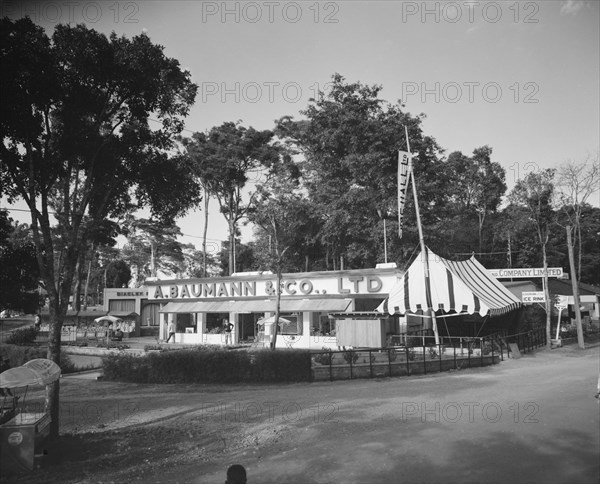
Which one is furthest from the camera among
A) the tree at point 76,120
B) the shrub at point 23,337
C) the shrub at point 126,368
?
the shrub at point 23,337

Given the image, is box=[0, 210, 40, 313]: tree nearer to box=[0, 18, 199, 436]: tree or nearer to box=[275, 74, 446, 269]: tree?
box=[0, 18, 199, 436]: tree

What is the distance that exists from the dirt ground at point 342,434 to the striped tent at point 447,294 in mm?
5229

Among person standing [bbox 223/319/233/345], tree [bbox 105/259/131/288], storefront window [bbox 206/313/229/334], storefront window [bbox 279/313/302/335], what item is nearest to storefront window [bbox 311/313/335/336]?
storefront window [bbox 279/313/302/335]

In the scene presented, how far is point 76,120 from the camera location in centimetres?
1120

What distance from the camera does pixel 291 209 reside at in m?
36.3

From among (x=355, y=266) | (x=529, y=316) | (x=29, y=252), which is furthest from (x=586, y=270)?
(x=29, y=252)

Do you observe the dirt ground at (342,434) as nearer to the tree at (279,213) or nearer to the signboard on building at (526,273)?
the signboard on building at (526,273)

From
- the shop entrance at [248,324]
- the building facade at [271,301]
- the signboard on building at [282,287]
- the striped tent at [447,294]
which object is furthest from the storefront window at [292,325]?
the striped tent at [447,294]

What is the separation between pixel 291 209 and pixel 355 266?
1298 centimetres

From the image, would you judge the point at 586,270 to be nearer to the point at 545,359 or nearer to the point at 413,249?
the point at 413,249

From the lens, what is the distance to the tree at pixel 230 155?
136ft

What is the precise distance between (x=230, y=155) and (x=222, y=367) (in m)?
28.2

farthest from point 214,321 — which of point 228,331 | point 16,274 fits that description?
point 16,274

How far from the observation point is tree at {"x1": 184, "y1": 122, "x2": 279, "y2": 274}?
41.4 metres
